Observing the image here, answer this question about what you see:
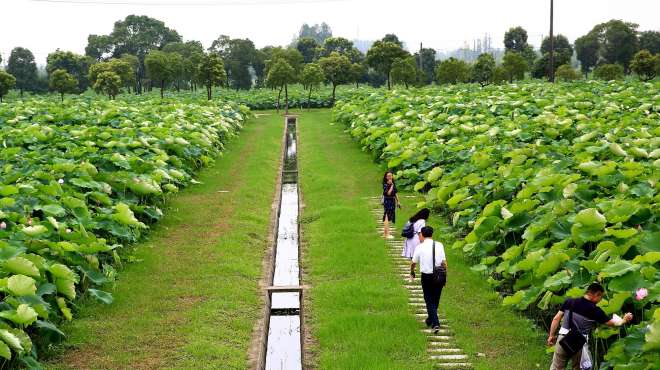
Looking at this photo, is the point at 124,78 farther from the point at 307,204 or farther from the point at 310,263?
the point at 310,263

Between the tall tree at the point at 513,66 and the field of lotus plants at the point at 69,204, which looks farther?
the tall tree at the point at 513,66


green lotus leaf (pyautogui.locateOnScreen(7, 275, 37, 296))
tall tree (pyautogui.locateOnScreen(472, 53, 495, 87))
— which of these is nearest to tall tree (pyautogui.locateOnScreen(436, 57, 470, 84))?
tall tree (pyautogui.locateOnScreen(472, 53, 495, 87))

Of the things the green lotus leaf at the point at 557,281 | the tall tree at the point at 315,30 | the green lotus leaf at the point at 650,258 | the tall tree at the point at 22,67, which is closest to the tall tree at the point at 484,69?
the tall tree at the point at 22,67

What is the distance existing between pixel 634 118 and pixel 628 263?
40.6ft

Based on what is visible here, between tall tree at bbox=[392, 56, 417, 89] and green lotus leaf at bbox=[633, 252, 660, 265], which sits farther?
tall tree at bbox=[392, 56, 417, 89]

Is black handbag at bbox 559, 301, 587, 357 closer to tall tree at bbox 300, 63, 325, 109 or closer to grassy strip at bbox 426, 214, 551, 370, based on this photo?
grassy strip at bbox 426, 214, 551, 370

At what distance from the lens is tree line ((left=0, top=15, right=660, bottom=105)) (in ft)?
152

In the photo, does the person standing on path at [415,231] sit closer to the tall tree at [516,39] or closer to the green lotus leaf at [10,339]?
the green lotus leaf at [10,339]

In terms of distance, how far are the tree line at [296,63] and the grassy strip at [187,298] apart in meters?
28.3

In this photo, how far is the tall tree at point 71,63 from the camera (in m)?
61.9

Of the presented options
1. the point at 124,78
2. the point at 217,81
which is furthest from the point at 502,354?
the point at 124,78

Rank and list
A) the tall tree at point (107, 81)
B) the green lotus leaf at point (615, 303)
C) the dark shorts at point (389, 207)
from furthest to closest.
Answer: the tall tree at point (107, 81) < the dark shorts at point (389, 207) < the green lotus leaf at point (615, 303)

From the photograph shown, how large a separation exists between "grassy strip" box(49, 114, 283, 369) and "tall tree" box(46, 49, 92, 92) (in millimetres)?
48111

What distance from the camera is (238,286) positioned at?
11.6 m
